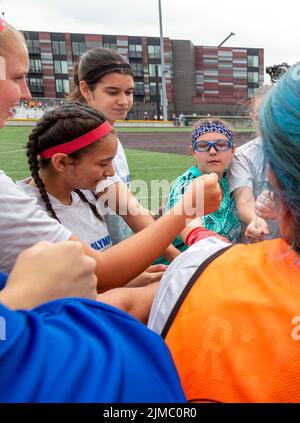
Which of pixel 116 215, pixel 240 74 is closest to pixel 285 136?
pixel 116 215

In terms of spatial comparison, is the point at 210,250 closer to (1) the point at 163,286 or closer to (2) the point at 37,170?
(1) the point at 163,286

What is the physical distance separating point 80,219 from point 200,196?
2.03ft

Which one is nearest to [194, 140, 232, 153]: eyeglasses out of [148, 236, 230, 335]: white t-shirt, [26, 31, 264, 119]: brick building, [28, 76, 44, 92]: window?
[148, 236, 230, 335]: white t-shirt

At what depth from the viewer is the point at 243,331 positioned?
700 mm

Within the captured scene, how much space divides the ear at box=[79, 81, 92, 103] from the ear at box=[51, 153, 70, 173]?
0.83m

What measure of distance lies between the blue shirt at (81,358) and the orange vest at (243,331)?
0.19 meters

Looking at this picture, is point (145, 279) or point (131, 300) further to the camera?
point (145, 279)

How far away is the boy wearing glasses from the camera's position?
7.52 ft

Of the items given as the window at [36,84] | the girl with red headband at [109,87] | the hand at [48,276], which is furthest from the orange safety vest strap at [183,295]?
the window at [36,84]

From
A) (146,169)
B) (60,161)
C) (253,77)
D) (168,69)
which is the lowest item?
(146,169)

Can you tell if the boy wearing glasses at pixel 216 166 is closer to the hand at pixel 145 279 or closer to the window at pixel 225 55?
the hand at pixel 145 279

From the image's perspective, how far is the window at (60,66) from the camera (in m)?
52.0

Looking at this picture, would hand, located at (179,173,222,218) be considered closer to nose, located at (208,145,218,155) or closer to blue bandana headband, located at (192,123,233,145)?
nose, located at (208,145,218,155)

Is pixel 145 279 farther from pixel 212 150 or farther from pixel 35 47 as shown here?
pixel 35 47
